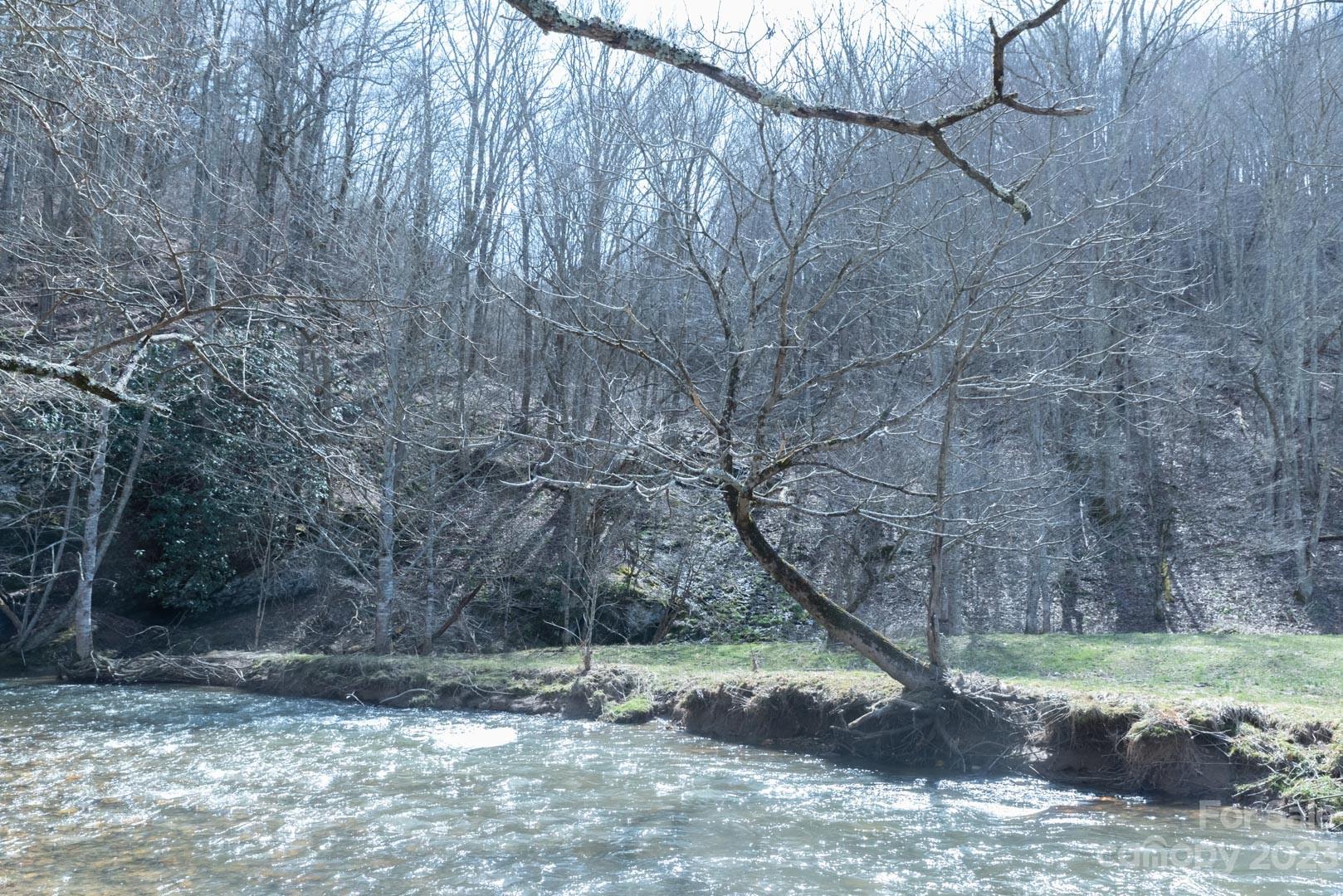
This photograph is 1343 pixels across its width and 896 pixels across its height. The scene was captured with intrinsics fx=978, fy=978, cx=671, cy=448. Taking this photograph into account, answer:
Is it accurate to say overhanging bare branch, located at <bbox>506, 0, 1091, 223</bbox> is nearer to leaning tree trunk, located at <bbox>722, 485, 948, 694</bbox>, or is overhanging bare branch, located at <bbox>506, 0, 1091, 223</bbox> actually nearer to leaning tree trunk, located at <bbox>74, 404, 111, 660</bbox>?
leaning tree trunk, located at <bbox>722, 485, 948, 694</bbox>

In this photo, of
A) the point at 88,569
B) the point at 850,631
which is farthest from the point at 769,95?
the point at 88,569

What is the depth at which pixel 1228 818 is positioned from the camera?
7.33 m

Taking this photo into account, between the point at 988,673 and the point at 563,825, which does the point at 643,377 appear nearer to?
the point at 988,673

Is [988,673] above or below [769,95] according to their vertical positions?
below

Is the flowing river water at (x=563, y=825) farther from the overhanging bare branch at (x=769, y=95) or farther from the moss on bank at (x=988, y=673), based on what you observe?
the overhanging bare branch at (x=769, y=95)

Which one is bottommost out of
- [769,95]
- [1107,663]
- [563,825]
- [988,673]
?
[563,825]

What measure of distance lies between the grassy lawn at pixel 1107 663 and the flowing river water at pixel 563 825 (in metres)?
1.92

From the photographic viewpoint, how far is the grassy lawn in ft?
31.3

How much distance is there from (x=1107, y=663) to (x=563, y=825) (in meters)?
7.90

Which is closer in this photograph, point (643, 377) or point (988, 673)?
point (988, 673)

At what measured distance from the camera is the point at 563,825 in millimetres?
7219

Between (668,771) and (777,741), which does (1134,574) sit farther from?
(668,771)

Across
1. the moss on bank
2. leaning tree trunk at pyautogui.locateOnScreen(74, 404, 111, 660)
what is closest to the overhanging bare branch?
the moss on bank

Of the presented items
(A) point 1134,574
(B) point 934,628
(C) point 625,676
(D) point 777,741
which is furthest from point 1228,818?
(A) point 1134,574
